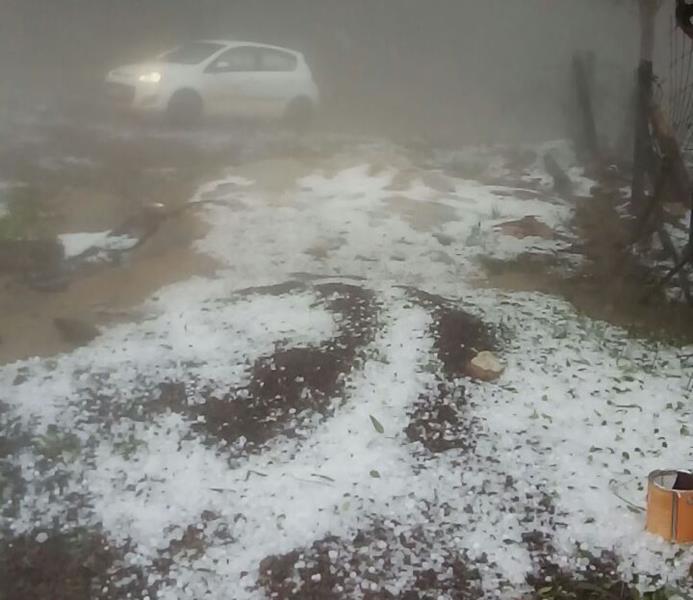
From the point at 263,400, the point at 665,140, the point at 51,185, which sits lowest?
the point at 263,400

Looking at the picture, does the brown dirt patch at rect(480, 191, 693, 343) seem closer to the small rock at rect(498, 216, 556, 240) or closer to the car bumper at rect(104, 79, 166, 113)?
the small rock at rect(498, 216, 556, 240)

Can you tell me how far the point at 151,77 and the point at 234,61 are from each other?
45cm

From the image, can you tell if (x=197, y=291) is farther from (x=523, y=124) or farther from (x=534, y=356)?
(x=523, y=124)

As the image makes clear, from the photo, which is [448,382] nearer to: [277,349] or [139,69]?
[277,349]

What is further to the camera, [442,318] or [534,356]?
[442,318]

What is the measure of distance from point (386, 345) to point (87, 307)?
1.30 metres

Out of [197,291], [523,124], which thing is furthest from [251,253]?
[523,124]

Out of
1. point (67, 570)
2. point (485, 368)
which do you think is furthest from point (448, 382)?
point (67, 570)

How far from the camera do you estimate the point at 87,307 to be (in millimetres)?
3246

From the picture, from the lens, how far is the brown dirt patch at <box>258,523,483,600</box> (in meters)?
1.87

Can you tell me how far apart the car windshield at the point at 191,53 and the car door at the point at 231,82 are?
0.05m

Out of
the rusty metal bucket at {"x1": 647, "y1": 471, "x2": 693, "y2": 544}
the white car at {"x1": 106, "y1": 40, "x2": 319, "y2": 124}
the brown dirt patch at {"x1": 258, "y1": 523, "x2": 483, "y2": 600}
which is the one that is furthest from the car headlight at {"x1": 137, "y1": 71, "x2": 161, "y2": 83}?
Result: the rusty metal bucket at {"x1": 647, "y1": 471, "x2": 693, "y2": 544}

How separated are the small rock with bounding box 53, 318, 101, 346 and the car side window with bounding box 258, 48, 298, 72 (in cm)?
176

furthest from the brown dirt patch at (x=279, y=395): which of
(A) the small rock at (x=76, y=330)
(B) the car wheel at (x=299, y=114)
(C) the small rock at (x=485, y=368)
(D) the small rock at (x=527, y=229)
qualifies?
(B) the car wheel at (x=299, y=114)
